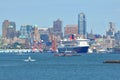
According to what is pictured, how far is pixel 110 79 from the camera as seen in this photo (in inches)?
3442

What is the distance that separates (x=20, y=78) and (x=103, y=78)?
11126 millimetres

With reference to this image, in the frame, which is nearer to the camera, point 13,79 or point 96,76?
point 13,79

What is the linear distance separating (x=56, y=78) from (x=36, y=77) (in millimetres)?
3680

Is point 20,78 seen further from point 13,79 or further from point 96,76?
point 96,76

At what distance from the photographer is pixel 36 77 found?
9156cm

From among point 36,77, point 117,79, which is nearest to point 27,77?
point 36,77

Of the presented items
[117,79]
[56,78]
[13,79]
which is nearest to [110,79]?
[117,79]

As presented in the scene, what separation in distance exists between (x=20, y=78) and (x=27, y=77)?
2114 millimetres

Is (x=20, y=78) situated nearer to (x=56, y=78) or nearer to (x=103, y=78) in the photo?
(x=56, y=78)

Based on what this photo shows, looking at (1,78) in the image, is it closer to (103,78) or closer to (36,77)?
(36,77)

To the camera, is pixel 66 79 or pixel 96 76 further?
pixel 96 76

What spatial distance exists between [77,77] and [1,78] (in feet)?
34.4

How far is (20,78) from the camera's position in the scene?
294 ft

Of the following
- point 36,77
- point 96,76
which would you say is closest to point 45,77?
point 36,77
